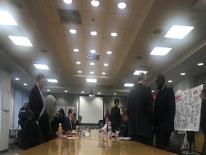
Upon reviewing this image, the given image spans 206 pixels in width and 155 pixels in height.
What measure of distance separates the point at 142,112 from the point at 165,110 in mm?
361

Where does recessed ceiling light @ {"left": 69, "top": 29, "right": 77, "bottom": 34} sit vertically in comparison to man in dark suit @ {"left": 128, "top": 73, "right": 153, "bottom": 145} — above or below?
above

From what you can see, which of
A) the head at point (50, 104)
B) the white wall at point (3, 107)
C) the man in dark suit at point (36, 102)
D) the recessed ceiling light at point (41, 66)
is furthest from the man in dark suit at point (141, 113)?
the recessed ceiling light at point (41, 66)

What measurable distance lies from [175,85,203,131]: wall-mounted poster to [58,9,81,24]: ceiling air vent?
10.1ft

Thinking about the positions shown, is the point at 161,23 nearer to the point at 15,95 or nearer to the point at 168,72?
the point at 168,72

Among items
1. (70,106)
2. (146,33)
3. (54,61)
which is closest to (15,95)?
(70,106)

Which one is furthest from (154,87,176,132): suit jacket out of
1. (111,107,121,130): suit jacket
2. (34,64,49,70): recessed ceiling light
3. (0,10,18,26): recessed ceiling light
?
(34,64,49,70): recessed ceiling light

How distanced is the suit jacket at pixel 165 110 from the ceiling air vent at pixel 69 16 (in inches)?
125

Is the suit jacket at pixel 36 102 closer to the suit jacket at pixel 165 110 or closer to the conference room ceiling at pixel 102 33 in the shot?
the suit jacket at pixel 165 110

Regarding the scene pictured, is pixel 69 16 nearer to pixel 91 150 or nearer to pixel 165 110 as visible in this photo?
pixel 165 110

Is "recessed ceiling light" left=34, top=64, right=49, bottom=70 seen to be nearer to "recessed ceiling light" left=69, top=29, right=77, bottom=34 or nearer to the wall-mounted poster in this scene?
"recessed ceiling light" left=69, top=29, right=77, bottom=34

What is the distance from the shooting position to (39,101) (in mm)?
3686

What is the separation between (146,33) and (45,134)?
164 inches

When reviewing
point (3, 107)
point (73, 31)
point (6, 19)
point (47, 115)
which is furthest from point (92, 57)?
point (47, 115)

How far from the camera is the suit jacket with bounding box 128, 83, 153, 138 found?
4.02m
